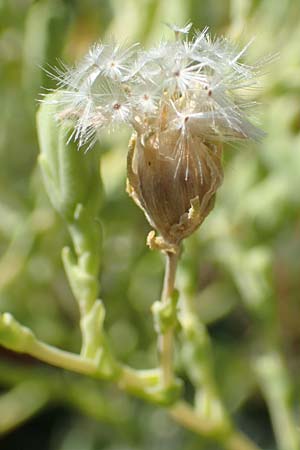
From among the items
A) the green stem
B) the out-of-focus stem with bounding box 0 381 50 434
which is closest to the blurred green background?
the out-of-focus stem with bounding box 0 381 50 434

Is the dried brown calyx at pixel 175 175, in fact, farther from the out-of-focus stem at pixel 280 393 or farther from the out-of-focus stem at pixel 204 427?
the out-of-focus stem at pixel 280 393

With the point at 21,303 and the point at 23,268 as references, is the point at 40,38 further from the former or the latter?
the point at 21,303

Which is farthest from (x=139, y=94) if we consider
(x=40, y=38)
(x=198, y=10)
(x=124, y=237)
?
(x=124, y=237)

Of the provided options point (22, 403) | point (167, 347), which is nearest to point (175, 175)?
point (167, 347)

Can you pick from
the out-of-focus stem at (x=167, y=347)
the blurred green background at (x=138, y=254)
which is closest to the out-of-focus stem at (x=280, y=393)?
the blurred green background at (x=138, y=254)

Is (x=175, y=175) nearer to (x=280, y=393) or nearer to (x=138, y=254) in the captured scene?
(x=280, y=393)

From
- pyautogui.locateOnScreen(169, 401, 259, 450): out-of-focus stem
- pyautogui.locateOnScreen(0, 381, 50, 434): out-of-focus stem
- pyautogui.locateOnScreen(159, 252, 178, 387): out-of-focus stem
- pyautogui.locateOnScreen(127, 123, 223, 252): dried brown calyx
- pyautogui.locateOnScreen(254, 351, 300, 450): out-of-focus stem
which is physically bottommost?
pyautogui.locateOnScreen(254, 351, 300, 450): out-of-focus stem

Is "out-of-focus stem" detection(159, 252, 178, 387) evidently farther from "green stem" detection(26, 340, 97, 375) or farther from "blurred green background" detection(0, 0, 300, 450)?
"blurred green background" detection(0, 0, 300, 450)
